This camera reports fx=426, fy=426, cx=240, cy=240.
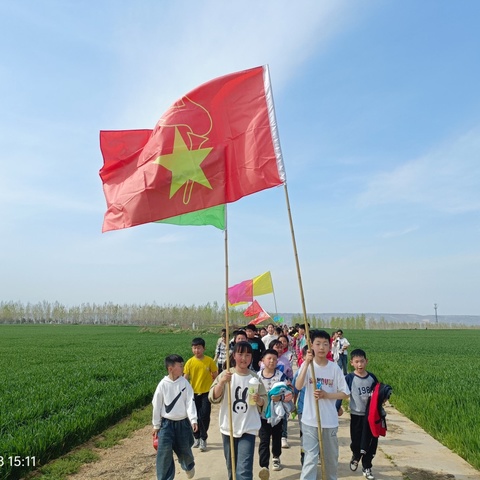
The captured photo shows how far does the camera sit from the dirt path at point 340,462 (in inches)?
220

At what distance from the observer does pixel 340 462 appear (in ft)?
20.1

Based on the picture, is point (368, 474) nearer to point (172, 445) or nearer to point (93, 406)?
point (172, 445)

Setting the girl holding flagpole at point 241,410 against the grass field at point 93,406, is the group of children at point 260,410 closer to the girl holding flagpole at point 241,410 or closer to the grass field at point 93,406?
the girl holding flagpole at point 241,410

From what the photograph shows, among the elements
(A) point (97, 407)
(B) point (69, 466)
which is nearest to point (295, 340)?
(A) point (97, 407)

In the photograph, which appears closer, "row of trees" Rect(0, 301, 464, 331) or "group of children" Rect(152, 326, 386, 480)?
"group of children" Rect(152, 326, 386, 480)

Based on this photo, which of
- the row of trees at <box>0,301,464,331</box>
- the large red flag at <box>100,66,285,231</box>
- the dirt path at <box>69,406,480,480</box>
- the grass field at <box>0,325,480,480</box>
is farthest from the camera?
the row of trees at <box>0,301,464,331</box>

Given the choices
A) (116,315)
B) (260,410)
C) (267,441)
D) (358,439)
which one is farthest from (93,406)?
(116,315)

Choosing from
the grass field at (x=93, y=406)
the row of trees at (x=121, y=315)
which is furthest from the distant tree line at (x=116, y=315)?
the grass field at (x=93, y=406)

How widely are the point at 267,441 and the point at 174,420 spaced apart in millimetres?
1383

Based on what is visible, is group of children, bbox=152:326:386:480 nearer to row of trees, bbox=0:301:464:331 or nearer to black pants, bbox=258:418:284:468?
black pants, bbox=258:418:284:468

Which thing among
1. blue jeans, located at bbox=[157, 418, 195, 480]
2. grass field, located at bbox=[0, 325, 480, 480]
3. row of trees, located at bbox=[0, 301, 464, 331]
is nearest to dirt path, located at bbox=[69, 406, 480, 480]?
grass field, located at bbox=[0, 325, 480, 480]

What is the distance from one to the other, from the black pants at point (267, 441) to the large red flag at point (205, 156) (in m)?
3.04

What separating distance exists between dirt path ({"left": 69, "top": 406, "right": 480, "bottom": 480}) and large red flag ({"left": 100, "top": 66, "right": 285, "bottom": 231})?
11.2 ft

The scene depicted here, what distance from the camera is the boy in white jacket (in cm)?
491
